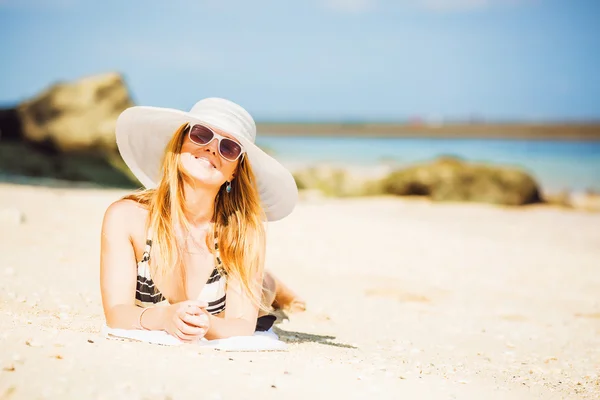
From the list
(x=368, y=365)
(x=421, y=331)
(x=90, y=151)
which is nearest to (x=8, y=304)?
(x=368, y=365)

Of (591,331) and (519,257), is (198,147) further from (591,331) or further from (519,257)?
(519,257)

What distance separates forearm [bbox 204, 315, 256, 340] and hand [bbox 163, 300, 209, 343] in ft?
0.56

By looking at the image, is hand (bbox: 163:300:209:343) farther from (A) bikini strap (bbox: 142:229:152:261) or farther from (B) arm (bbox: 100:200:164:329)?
(A) bikini strap (bbox: 142:229:152:261)

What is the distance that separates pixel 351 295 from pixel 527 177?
12016 mm

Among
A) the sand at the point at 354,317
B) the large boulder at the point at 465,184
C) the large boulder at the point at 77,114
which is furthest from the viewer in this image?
the large boulder at the point at 465,184

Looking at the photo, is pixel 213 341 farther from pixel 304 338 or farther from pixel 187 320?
pixel 304 338

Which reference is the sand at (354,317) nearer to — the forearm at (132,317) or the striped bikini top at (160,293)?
the forearm at (132,317)

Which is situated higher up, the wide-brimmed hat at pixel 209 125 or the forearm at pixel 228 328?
the wide-brimmed hat at pixel 209 125

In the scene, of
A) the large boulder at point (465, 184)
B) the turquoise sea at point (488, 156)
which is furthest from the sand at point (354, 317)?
the turquoise sea at point (488, 156)

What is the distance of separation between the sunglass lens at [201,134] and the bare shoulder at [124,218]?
1.62 feet

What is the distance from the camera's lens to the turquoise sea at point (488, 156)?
26.6 meters

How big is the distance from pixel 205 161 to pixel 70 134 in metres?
13.8

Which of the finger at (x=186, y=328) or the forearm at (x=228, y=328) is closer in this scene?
the finger at (x=186, y=328)

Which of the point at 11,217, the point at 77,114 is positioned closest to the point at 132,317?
the point at 11,217
